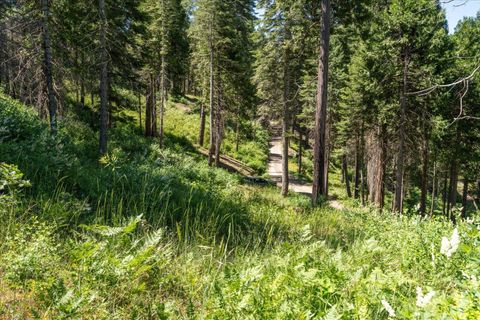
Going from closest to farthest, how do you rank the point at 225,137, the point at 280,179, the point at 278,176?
the point at 280,179 < the point at 278,176 < the point at 225,137

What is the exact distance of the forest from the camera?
2219 mm

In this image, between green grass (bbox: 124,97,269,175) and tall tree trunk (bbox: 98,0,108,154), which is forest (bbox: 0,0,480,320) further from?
green grass (bbox: 124,97,269,175)

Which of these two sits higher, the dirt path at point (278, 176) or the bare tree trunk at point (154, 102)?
the bare tree trunk at point (154, 102)

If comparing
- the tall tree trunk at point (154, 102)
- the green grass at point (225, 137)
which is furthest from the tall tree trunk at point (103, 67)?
the green grass at point (225, 137)

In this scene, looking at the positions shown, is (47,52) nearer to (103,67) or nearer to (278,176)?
(103,67)

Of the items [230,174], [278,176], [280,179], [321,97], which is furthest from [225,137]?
[321,97]

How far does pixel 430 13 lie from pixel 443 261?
17497mm

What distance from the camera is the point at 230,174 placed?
22.1 metres

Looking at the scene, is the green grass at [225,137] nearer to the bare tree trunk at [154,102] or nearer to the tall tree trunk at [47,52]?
the bare tree trunk at [154,102]

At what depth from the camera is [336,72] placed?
26734 mm

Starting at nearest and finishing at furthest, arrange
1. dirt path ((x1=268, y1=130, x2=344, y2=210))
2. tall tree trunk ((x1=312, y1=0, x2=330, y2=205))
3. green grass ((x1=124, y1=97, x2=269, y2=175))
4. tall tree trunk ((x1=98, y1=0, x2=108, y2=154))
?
tall tree trunk ((x1=312, y1=0, x2=330, y2=205))
tall tree trunk ((x1=98, y1=0, x2=108, y2=154))
dirt path ((x1=268, y1=130, x2=344, y2=210))
green grass ((x1=124, y1=97, x2=269, y2=175))

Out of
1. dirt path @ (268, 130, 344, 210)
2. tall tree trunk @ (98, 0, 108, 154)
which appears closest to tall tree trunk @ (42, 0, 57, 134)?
tall tree trunk @ (98, 0, 108, 154)

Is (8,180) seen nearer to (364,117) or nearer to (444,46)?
→ (444,46)

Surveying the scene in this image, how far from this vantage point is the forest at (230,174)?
2219mm
